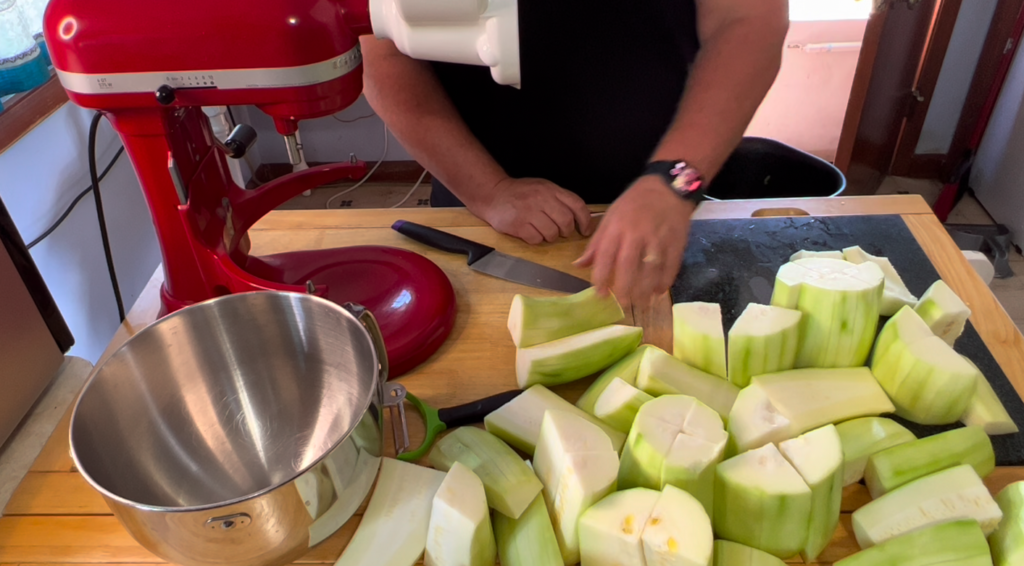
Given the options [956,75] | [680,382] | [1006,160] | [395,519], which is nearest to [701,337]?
[680,382]

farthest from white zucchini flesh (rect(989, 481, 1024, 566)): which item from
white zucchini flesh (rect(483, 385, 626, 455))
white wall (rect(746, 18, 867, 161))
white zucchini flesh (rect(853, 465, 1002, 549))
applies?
white wall (rect(746, 18, 867, 161))

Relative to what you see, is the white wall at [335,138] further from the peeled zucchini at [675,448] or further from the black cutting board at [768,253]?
the peeled zucchini at [675,448]

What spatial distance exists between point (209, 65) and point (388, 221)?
1.53 feet

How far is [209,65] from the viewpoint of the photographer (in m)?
0.65

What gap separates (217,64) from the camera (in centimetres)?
65

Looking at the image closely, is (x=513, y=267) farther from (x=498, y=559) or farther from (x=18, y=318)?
(x=18, y=318)

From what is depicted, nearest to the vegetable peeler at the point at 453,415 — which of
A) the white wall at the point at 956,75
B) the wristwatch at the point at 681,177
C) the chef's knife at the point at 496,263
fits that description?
the chef's knife at the point at 496,263

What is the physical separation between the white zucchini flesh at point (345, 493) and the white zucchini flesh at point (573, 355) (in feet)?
0.67

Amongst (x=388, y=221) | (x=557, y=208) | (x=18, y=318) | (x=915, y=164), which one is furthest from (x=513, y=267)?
(x=915, y=164)

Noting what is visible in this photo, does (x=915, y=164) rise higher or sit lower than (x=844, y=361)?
lower

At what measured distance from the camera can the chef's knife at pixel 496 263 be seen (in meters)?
0.94

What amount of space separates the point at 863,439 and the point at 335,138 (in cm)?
232

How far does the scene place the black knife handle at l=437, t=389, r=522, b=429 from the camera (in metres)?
0.75

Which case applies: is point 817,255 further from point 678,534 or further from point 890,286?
point 678,534
